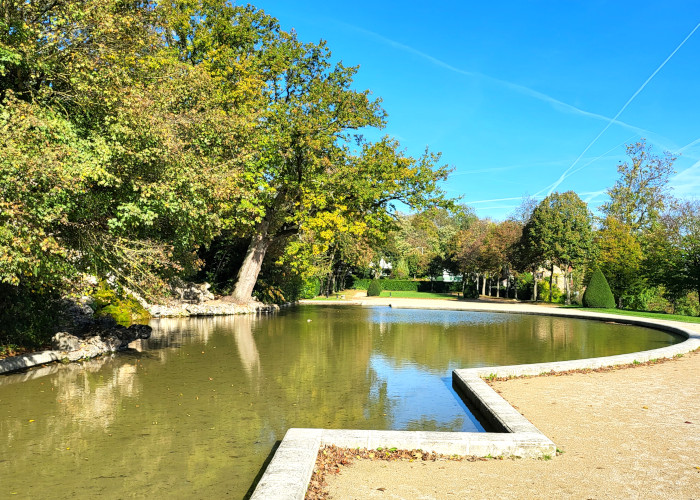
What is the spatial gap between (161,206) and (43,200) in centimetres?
226

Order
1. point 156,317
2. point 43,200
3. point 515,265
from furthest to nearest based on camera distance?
point 515,265
point 156,317
point 43,200

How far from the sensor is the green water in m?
4.83

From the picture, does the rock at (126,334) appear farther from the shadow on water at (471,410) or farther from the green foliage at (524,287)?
the green foliage at (524,287)

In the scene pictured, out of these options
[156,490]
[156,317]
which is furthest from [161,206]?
[156,317]

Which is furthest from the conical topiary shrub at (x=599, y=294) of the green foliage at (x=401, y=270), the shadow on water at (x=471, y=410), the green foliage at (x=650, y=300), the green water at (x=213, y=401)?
the green foliage at (x=401, y=270)

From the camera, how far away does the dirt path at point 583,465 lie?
4062 millimetres

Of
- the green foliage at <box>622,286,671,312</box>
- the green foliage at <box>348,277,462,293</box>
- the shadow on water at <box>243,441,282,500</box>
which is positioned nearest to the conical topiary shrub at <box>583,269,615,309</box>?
the green foliage at <box>622,286,671,312</box>

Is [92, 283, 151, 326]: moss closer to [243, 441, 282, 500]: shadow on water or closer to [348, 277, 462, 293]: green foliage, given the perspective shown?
[243, 441, 282, 500]: shadow on water

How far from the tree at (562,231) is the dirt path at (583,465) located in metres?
30.4

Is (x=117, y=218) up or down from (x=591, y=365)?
up

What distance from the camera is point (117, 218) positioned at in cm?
1002

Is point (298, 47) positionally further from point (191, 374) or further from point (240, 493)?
point (240, 493)

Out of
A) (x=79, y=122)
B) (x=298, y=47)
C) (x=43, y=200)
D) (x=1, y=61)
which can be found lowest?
(x=43, y=200)

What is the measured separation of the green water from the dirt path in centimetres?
105
